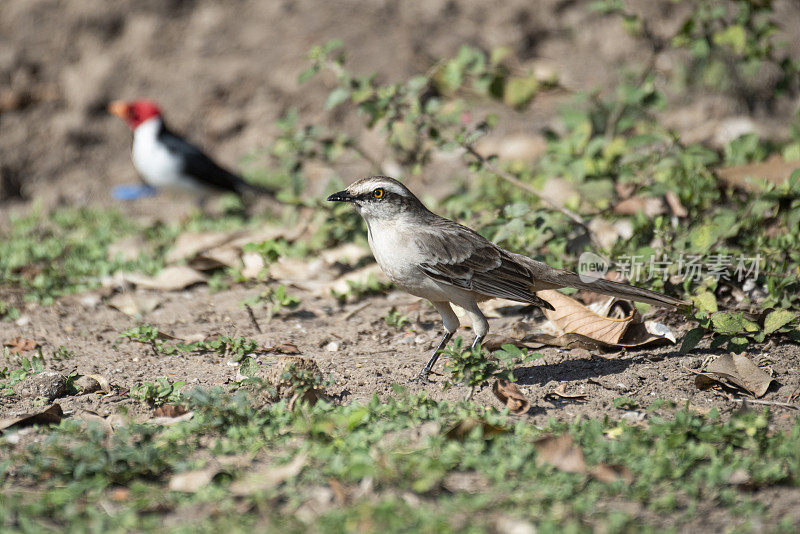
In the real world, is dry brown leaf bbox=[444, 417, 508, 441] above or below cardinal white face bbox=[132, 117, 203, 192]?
below

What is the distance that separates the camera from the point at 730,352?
5098 millimetres

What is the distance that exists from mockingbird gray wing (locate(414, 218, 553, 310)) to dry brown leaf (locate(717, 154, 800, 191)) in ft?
8.25

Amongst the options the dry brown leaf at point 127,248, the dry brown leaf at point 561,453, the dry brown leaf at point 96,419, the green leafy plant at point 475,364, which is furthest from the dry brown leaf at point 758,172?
the dry brown leaf at point 127,248

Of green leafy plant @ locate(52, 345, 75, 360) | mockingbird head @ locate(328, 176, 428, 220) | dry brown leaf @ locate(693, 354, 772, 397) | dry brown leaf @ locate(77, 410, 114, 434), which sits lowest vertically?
dry brown leaf @ locate(693, 354, 772, 397)

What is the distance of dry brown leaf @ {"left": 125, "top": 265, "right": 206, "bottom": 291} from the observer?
22.4 ft

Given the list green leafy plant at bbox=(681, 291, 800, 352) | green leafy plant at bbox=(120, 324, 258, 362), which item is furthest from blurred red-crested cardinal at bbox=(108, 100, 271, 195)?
green leafy plant at bbox=(681, 291, 800, 352)

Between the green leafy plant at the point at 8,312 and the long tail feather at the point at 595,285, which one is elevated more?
the green leafy plant at the point at 8,312

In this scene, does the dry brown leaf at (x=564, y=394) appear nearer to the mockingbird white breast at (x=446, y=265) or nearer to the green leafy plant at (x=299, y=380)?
the mockingbird white breast at (x=446, y=265)

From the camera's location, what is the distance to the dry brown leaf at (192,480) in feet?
11.6

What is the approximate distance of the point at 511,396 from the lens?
4.45m

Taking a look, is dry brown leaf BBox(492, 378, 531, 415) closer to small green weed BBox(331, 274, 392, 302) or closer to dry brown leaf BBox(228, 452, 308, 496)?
dry brown leaf BBox(228, 452, 308, 496)

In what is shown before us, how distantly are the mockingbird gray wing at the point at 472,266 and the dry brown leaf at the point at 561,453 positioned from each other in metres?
1.48

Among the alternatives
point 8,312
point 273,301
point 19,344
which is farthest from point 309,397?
point 8,312

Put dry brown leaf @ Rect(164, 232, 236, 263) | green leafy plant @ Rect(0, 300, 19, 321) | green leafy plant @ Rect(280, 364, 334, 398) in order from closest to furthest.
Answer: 1. green leafy plant @ Rect(280, 364, 334, 398)
2. green leafy plant @ Rect(0, 300, 19, 321)
3. dry brown leaf @ Rect(164, 232, 236, 263)
